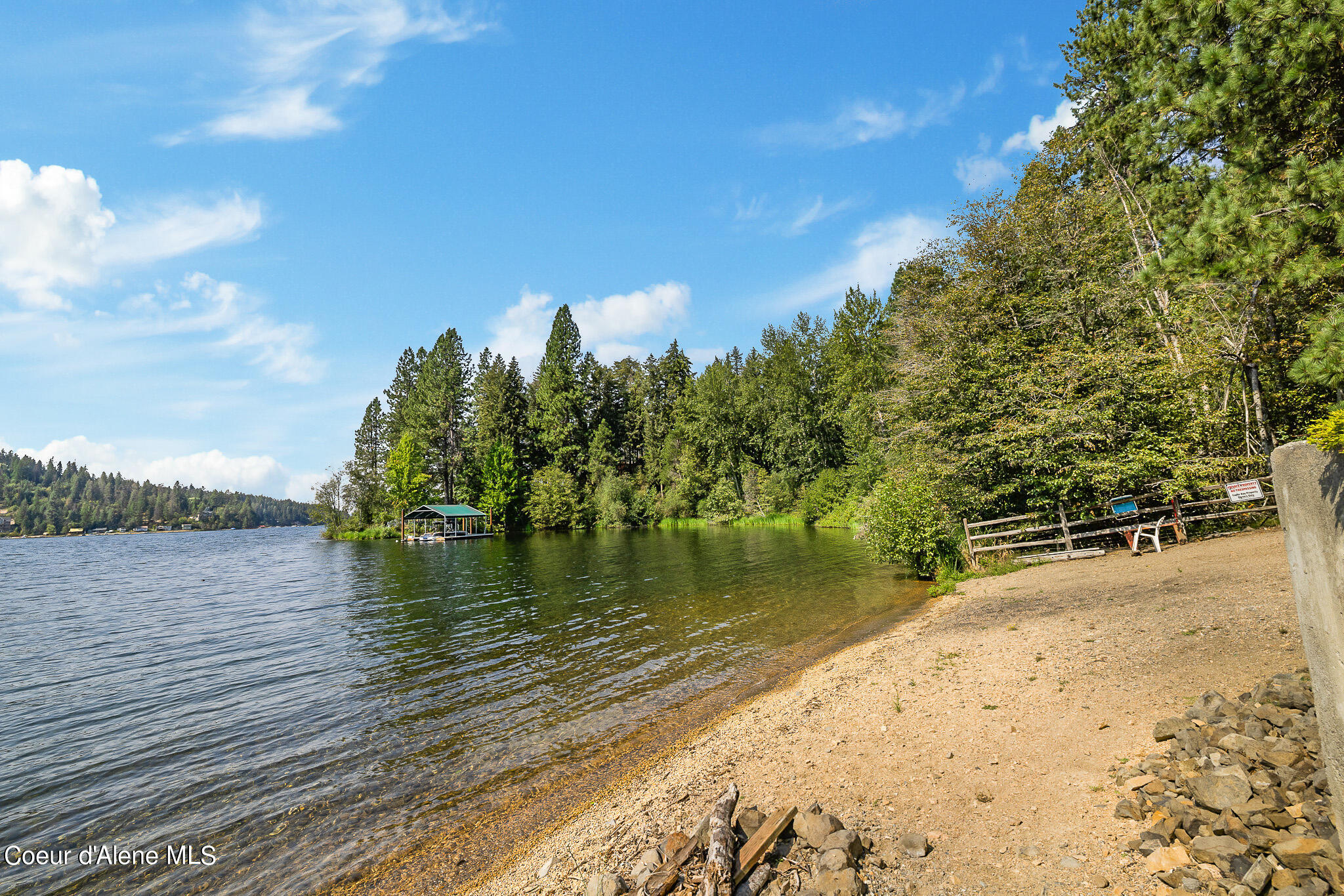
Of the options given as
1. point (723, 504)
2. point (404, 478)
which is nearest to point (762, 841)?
point (723, 504)

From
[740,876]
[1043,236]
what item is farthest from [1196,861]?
[1043,236]

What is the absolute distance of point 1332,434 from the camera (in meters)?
3.47

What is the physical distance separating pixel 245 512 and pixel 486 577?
218490mm

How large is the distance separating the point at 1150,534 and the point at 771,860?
18950 millimetres

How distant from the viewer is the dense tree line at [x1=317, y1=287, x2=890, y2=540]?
62.2 metres

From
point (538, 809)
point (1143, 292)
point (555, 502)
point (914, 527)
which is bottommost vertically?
point (538, 809)

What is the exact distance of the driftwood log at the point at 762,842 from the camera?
4641mm

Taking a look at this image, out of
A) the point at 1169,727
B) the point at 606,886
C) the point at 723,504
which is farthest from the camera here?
the point at 723,504

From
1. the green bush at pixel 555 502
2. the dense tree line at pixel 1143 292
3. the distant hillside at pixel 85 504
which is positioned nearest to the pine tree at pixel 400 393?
the green bush at pixel 555 502

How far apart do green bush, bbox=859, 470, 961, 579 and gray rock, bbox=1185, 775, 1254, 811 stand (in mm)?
15838

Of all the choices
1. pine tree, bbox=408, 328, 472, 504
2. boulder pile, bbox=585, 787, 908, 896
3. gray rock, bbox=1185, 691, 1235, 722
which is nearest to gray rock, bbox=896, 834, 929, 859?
boulder pile, bbox=585, 787, 908, 896

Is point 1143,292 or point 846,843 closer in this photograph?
point 846,843

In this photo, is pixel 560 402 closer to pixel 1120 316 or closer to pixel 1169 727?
pixel 1120 316

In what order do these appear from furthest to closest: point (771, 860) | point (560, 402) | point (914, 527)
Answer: point (560, 402), point (914, 527), point (771, 860)
